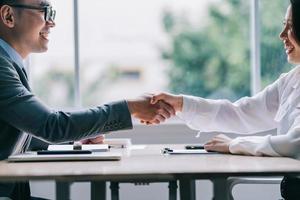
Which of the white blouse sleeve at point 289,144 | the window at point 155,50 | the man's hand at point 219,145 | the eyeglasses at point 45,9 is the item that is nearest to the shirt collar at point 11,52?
the eyeglasses at point 45,9

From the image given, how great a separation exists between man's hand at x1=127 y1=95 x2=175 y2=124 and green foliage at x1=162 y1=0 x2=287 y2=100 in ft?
3.54

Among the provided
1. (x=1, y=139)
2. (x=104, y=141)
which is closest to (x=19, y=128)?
(x=1, y=139)

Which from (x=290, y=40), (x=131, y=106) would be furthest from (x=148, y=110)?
(x=290, y=40)

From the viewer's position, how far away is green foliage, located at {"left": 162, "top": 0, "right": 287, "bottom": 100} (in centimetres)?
338

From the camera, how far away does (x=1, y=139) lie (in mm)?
1841

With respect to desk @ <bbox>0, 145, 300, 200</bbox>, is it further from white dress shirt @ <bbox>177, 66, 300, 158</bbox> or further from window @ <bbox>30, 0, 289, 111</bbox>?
window @ <bbox>30, 0, 289, 111</bbox>

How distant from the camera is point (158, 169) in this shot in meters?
1.48

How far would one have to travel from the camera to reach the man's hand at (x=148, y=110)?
6.55 ft

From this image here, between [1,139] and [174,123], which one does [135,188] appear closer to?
[174,123]

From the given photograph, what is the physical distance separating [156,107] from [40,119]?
632mm

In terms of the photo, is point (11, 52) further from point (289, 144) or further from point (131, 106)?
point (289, 144)

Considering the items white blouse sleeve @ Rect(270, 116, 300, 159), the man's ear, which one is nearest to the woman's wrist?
white blouse sleeve @ Rect(270, 116, 300, 159)

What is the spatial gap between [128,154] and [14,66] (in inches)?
20.6

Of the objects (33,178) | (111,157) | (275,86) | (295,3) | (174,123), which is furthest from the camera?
(174,123)
